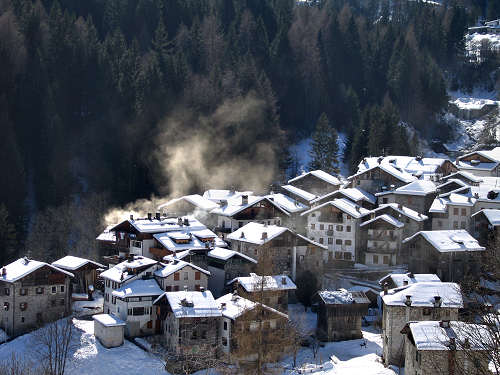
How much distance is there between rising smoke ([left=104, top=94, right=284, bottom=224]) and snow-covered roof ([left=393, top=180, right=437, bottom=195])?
55.1 feet

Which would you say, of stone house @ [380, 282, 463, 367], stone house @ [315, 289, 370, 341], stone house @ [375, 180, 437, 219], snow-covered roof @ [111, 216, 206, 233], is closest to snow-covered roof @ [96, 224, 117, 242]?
snow-covered roof @ [111, 216, 206, 233]

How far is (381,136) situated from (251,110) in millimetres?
13316

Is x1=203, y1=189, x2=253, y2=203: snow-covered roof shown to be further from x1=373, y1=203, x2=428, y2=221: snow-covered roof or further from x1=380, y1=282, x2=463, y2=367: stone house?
x1=380, y1=282, x2=463, y2=367: stone house

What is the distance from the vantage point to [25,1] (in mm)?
77125

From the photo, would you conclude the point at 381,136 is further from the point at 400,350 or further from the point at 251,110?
the point at 400,350

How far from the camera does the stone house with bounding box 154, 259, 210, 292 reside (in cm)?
4216

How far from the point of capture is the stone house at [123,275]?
4238 centimetres

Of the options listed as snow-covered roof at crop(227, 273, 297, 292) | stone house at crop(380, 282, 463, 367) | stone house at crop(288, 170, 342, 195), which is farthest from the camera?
stone house at crop(288, 170, 342, 195)

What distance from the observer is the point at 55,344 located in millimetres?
38656

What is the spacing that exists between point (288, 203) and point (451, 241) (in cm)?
1352

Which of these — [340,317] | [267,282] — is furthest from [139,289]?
[340,317]

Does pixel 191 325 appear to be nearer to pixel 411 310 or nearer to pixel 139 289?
pixel 139 289

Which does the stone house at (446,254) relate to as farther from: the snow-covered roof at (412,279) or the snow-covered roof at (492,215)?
the snow-covered roof at (412,279)

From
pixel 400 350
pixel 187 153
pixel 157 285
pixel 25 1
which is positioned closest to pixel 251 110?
pixel 187 153
